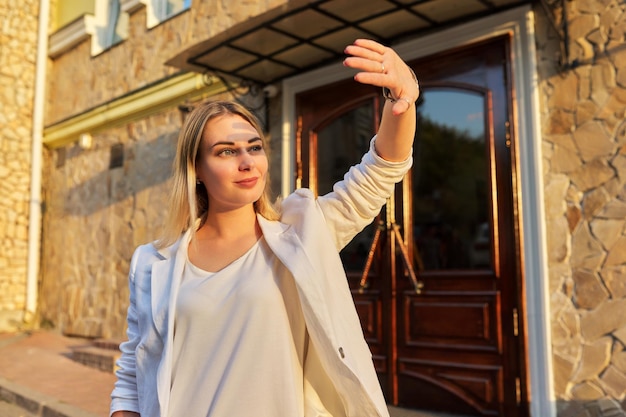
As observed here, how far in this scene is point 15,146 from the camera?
10297 millimetres

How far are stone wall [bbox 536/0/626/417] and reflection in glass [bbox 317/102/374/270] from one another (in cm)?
189

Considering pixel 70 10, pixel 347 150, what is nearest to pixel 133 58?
pixel 70 10

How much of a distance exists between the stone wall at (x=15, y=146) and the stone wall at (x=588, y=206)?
8.70 m

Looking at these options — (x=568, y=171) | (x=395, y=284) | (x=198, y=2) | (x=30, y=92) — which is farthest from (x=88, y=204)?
(x=568, y=171)

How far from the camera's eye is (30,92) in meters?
10.5

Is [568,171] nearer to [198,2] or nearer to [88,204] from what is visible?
[198,2]

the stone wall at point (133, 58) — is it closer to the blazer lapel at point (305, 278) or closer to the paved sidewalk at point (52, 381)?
the paved sidewalk at point (52, 381)

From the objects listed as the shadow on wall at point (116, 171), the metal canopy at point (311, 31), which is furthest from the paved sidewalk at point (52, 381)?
the metal canopy at point (311, 31)

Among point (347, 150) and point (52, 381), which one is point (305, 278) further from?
point (52, 381)

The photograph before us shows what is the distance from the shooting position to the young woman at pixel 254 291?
5.24 ft

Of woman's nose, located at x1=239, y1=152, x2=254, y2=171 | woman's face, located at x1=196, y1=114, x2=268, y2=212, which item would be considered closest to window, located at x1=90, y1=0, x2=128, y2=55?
woman's face, located at x1=196, y1=114, x2=268, y2=212

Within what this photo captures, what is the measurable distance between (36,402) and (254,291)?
4836 mm

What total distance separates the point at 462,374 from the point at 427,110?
2411 mm

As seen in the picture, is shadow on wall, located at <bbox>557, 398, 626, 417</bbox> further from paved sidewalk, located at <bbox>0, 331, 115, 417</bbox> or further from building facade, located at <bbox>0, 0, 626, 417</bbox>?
paved sidewalk, located at <bbox>0, 331, 115, 417</bbox>
